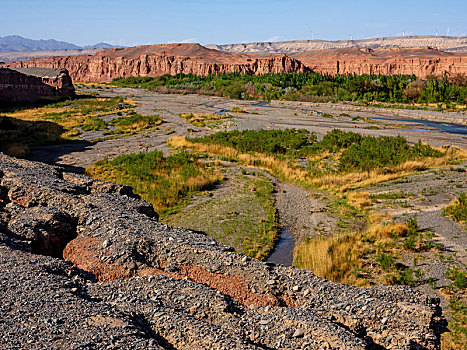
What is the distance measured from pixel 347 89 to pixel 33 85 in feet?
223

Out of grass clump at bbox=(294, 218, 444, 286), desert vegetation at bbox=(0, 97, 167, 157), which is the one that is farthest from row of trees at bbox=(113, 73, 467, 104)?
grass clump at bbox=(294, 218, 444, 286)

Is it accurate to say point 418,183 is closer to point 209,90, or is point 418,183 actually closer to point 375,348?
point 375,348

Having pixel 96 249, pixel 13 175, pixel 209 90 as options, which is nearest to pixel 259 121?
pixel 13 175

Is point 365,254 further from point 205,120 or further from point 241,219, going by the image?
point 205,120

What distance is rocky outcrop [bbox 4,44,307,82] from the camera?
148750 millimetres

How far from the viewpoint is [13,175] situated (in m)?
16.8

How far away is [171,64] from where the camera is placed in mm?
170625

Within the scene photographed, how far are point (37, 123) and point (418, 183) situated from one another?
47.7 m

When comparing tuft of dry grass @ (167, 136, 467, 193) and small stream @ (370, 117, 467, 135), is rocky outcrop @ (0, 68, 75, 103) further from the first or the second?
small stream @ (370, 117, 467, 135)

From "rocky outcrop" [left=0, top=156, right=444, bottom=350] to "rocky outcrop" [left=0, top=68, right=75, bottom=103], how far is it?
66679 mm

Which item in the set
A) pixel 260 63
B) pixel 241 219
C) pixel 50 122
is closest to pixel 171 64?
pixel 260 63

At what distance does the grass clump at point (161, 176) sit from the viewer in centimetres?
2372

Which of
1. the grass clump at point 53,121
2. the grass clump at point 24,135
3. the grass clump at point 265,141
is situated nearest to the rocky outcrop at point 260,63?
the grass clump at point 53,121

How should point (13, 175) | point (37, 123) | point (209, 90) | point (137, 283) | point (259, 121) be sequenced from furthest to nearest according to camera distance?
point (209, 90)
point (259, 121)
point (37, 123)
point (13, 175)
point (137, 283)
